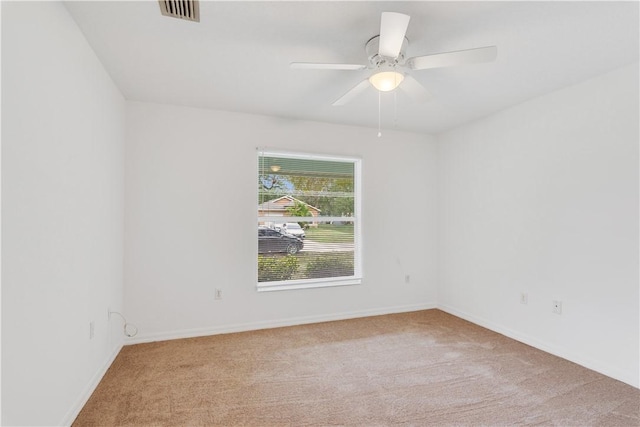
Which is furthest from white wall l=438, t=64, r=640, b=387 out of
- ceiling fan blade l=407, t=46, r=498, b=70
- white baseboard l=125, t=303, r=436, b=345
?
ceiling fan blade l=407, t=46, r=498, b=70

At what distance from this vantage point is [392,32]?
5.09 feet

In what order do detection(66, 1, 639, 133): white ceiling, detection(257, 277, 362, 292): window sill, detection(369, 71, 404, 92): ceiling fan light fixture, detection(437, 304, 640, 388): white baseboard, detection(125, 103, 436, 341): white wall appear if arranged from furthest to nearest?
detection(257, 277, 362, 292): window sill → detection(125, 103, 436, 341): white wall → detection(437, 304, 640, 388): white baseboard → detection(369, 71, 404, 92): ceiling fan light fixture → detection(66, 1, 639, 133): white ceiling

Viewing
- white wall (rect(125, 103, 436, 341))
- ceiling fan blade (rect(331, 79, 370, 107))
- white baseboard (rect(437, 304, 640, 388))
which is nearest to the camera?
ceiling fan blade (rect(331, 79, 370, 107))

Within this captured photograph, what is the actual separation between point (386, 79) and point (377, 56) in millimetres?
153

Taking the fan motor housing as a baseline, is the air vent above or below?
above

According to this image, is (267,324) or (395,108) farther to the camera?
(267,324)

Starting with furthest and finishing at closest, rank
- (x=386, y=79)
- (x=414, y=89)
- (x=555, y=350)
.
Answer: (x=555, y=350) → (x=414, y=89) → (x=386, y=79)

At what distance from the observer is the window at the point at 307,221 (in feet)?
11.6

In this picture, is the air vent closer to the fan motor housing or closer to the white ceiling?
the white ceiling

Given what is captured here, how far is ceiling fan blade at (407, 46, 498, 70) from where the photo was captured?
156 centimetres

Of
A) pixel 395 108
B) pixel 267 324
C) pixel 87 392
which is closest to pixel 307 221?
pixel 267 324

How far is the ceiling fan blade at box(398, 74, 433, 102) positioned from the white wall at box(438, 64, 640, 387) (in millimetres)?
1458

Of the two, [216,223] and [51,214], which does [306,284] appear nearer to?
[216,223]

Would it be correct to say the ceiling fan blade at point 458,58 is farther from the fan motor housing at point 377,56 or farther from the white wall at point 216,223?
the white wall at point 216,223
